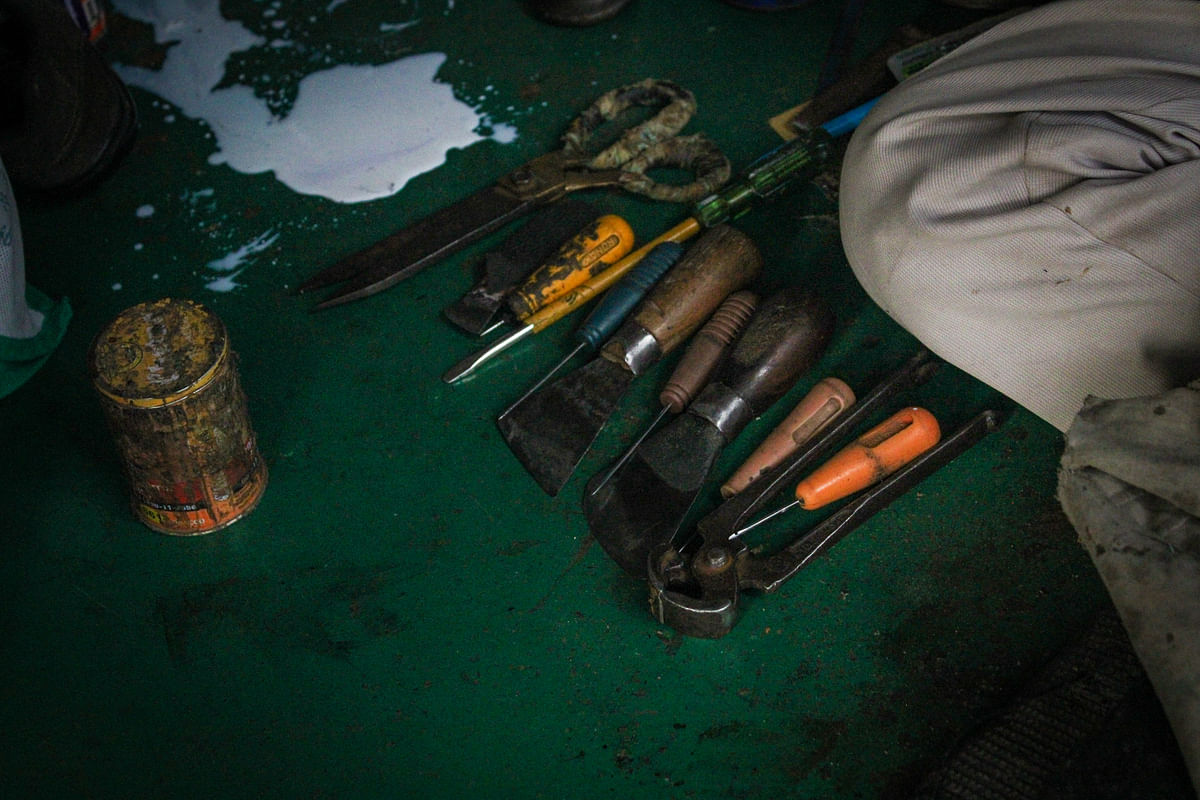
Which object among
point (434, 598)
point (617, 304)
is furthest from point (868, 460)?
point (434, 598)

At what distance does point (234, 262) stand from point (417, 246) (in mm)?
428

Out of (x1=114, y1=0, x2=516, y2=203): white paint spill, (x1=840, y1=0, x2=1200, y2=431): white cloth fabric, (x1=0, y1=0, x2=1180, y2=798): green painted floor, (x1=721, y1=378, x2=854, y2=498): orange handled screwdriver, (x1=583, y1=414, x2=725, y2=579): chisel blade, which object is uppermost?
(x1=840, y1=0, x2=1200, y2=431): white cloth fabric

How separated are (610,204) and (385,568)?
0.98 meters

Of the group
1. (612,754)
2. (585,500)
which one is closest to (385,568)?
(585,500)

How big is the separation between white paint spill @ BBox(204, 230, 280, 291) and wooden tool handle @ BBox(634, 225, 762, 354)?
910 mm

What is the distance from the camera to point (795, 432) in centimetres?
185

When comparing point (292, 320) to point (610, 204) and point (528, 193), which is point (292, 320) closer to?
point (528, 193)

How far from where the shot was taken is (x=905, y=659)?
169cm

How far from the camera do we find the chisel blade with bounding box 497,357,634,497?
191cm

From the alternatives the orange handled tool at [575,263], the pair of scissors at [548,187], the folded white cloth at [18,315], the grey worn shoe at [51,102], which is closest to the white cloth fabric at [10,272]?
the folded white cloth at [18,315]

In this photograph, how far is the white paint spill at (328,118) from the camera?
8.05ft

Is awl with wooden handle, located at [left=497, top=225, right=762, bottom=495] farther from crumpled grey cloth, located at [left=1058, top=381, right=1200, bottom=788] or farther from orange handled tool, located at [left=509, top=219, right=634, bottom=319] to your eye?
crumpled grey cloth, located at [left=1058, top=381, right=1200, bottom=788]

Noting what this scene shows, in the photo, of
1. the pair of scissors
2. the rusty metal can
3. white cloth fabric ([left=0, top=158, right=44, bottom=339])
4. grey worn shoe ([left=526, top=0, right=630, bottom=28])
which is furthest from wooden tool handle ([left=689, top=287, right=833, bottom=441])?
white cloth fabric ([left=0, top=158, right=44, bottom=339])

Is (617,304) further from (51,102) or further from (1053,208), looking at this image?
(51,102)
